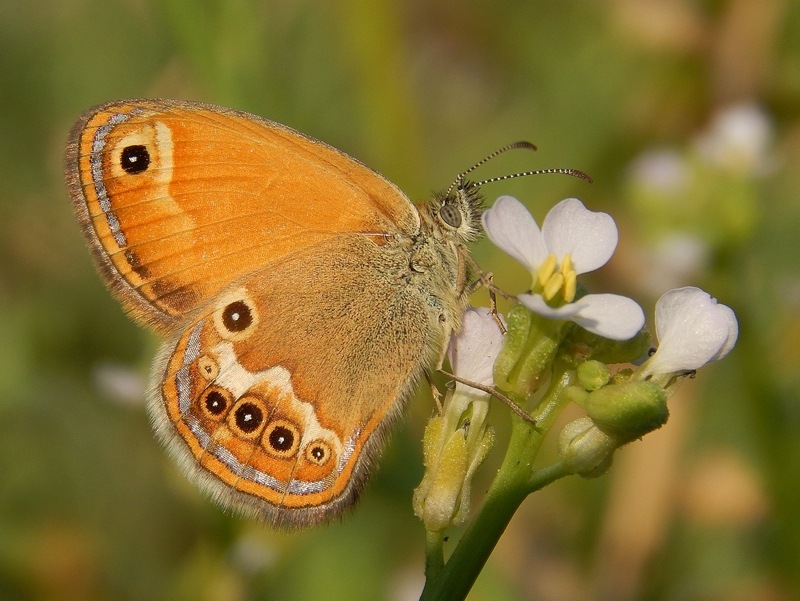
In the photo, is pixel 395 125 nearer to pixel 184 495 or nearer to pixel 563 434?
pixel 184 495

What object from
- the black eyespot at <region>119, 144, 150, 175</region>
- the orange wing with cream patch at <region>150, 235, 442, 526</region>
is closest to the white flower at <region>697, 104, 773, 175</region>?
the orange wing with cream patch at <region>150, 235, 442, 526</region>

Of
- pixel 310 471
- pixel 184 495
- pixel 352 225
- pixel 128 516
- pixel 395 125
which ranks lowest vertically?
pixel 128 516

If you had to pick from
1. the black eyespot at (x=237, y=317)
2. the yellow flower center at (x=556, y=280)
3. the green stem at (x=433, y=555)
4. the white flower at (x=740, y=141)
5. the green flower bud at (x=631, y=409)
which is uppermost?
the white flower at (x=740, y=141)

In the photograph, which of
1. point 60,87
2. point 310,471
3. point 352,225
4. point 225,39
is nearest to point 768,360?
point 352,225


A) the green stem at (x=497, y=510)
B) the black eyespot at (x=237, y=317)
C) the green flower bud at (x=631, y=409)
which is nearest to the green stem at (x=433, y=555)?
the green stem at (x=497, y=510)

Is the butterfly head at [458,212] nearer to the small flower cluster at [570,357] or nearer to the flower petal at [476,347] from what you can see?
the flower petal at [476,347]

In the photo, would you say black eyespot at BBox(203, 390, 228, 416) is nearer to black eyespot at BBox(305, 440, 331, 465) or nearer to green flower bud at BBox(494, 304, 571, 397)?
black eyespot at BBox(305, 440, 331, 465)

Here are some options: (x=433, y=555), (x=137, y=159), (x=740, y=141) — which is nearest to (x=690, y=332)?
(x=433, y=555)
